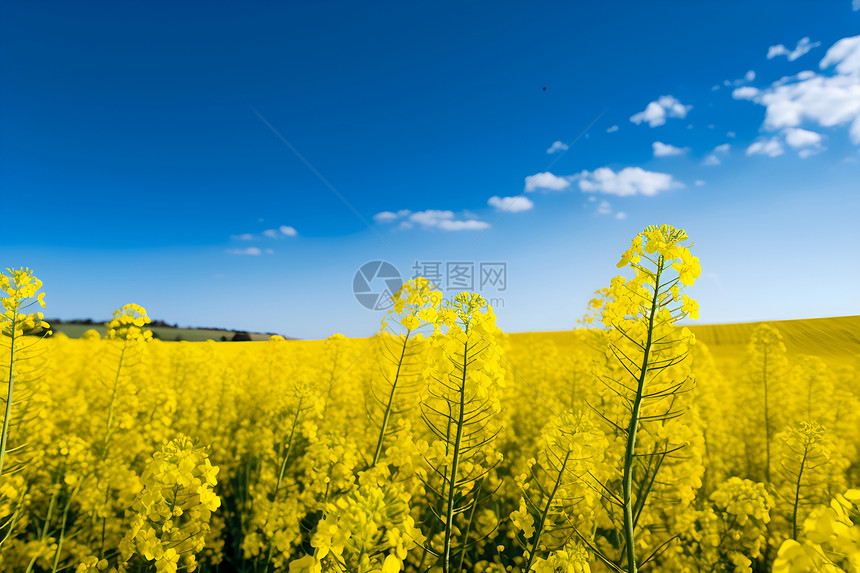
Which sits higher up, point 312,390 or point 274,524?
point 312,390

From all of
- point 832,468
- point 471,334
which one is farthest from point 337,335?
point 832,468

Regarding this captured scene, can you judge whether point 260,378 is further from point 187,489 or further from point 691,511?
point 691,511

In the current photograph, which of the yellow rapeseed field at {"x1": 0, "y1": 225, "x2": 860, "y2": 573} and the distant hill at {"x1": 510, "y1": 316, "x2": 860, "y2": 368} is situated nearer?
the yellow rapeseed field at {"x1": 0, "y1": 225, "x2": 860, "y2": 573}

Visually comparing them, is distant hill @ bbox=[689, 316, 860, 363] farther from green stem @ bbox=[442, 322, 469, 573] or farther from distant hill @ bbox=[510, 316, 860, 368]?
green stem @ bbox=[442, 322, 469, 573]

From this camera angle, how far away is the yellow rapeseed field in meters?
2.29

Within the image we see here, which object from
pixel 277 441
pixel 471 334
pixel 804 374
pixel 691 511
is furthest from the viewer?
pixel 804 374

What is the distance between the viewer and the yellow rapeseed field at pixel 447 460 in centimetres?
229

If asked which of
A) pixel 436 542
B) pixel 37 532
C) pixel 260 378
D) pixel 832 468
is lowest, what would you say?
pixel 37 532

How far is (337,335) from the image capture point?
7148 mm

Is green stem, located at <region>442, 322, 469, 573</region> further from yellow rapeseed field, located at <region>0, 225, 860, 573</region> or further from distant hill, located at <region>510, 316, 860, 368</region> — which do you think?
distant hill, located at <region>510, 316, 860, 368</region>

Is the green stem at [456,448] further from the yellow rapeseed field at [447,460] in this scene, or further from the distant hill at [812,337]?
the distant hill at [812,337]

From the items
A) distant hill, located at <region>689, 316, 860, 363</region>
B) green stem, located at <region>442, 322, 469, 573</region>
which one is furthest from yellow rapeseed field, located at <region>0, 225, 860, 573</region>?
distant hill, located at <region>689, 316, 860, 363</region>

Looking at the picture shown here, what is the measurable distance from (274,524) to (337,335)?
11.3 ft

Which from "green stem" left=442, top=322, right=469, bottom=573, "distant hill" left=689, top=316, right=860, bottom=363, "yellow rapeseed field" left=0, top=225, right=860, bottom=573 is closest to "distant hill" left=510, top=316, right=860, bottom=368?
"distant hill" left=689, top=316, right=860, bottom=363
